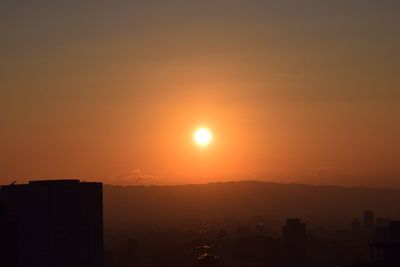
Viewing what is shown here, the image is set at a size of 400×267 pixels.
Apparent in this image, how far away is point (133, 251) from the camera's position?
143625 millimetres

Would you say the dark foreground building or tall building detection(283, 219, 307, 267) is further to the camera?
tall building detection(283, 219, 307, 267)

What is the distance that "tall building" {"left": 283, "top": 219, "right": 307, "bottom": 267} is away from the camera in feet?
424

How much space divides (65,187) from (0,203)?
5995 mm

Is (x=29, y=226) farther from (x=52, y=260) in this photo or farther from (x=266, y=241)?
(x=266, y=241)

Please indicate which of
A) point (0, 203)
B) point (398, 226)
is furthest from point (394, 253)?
point (0, 203)

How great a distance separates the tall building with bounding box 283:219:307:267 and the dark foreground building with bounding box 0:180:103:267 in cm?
6707

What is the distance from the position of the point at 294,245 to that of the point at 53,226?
3039 inches

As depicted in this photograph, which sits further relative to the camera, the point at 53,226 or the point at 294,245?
the point at 294,245

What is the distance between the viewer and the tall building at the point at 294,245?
129250 millimetres

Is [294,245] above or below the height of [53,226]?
below

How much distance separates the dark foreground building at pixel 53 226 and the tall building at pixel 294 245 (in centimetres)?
6707

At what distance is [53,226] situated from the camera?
65500 mm

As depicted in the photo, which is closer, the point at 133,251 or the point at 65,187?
the point at 65,187

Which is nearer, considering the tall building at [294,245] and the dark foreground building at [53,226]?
the dark foreground building at [53,226]
